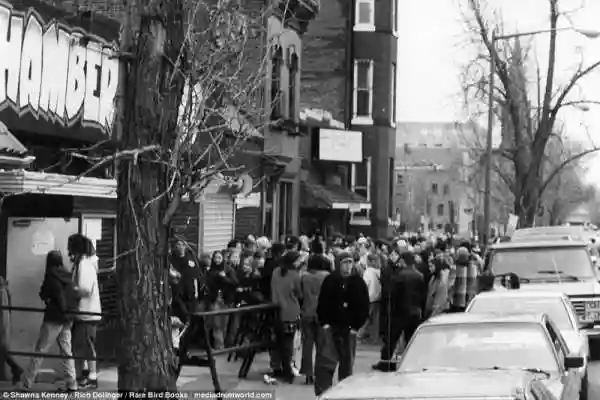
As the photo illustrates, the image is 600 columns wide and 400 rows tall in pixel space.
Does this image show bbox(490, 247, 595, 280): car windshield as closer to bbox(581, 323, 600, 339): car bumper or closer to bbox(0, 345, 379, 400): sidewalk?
bbox(581, 323, 600, 339): car bumper

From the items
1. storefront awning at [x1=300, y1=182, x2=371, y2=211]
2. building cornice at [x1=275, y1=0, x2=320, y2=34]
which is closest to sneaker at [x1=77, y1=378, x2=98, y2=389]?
building cornice at [x1=275, y1=0, x2=320, y2=34]

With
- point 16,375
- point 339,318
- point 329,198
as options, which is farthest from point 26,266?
point 329,198

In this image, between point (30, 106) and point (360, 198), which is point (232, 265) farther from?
point (360, 198)

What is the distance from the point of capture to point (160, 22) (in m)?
8.16

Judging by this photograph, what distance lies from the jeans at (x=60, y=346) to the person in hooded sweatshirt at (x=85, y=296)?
0.31 metres

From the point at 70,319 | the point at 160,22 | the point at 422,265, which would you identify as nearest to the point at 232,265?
the point at 422,265

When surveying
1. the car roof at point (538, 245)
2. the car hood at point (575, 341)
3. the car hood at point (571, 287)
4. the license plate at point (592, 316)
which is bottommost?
the license plate at point (592, 316)

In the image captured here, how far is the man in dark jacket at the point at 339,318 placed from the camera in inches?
517

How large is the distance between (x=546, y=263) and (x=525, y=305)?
17.7 ft

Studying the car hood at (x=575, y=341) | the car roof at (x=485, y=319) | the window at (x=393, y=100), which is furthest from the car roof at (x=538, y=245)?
the window at (x=393, y=100)

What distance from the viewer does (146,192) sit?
26.8 ft

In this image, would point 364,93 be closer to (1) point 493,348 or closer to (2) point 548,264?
(2) point 548,264

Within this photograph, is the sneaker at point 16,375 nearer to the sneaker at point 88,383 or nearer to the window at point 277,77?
the sneaker at point 88,383

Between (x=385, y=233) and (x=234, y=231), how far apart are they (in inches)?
699
